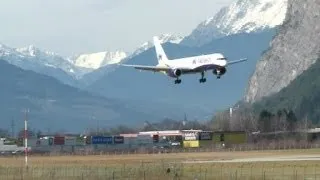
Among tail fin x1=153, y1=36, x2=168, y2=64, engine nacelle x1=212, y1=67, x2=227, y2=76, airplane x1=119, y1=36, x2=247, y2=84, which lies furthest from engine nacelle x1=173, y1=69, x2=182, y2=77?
tail fin x1=153, y1=36, x2=168, y2=64

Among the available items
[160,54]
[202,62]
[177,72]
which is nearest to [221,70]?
[202,62]

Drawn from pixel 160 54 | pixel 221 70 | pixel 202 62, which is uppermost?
pixel 160 54

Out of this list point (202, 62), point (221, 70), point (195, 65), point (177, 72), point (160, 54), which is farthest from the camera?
point (160, 54)

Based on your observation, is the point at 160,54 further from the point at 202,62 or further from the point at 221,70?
the point at 221,70

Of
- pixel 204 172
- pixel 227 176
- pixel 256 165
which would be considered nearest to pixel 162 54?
pixel 256 165

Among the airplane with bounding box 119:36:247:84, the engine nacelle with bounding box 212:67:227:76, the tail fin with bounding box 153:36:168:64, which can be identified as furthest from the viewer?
the tail fin with bounding box 153:36:168:64

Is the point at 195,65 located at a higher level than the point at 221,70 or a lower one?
higher

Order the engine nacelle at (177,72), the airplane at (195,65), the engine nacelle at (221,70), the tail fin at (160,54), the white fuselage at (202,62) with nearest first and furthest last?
the engine nacelle at (221,70)
the airplane at (195,65)
the white fuselage at (202,62)
the engine nacelle at (177,72)
the tail fin at (160,54)

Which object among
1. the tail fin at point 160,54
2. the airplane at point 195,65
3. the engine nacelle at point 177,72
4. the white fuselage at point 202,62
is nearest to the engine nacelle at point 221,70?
the airplane at point 195,65

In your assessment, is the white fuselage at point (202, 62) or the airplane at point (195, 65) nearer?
the airplane at point (195, 65)

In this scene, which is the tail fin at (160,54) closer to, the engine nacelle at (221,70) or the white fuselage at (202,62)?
the white fuselage at (202,62)

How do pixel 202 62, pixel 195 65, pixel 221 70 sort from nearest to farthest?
pixel 221 70, pixel 195 65, pixel 202 62

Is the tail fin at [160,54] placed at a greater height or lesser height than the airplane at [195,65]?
greater

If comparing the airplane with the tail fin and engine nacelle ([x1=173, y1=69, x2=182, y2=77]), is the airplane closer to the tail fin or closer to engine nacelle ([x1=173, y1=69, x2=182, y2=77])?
engine nacelle ([x1=173, y1=69, x2=182, y2=77])
